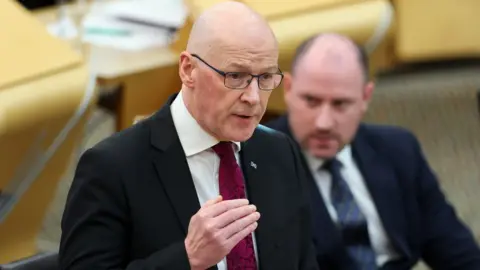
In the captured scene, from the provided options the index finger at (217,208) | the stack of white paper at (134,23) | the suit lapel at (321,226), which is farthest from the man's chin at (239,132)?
the stack of white paper at (134,23)

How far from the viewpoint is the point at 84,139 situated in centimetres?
274

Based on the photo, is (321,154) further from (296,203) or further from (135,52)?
(135,52)

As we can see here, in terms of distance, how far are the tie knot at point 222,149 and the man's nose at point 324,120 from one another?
0.88m

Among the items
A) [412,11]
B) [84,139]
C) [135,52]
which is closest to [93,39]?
[135,52]

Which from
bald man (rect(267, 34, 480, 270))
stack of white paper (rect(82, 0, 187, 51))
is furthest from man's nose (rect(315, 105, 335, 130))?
stack of white paper (rect(82, 0, 187, 51))

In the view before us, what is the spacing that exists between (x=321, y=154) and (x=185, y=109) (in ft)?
3.01

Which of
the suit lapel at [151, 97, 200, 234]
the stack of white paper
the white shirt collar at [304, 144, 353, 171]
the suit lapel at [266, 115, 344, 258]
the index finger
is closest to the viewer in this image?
the index finger

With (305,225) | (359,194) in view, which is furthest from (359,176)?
(305,225)

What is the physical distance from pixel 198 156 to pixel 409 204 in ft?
3.47

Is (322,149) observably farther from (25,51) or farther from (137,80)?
(137,80)

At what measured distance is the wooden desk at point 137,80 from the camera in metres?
3.07

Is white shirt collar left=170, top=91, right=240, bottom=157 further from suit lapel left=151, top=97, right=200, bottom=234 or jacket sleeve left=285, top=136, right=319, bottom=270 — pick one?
jacket sleeve left=285, top=136, right=319, bottom=270

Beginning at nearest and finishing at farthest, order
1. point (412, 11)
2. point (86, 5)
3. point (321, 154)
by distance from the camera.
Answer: point (321, 154) → point (86, 5) → point (412, 11)

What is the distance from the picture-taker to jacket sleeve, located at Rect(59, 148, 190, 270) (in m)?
1.37
